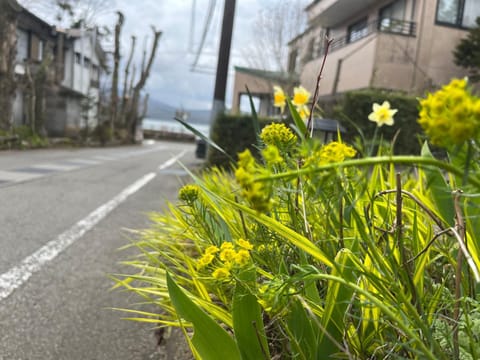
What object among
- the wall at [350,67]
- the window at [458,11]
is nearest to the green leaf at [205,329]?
the wall at [350,67]

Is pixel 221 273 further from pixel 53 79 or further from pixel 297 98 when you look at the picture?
pixel 53 79

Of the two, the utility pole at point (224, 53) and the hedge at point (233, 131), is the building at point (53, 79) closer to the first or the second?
the hedge at point (233, 131)

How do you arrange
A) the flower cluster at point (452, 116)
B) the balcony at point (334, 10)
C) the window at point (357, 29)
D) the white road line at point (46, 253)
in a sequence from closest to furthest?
1. the flower cluster at point (452, 116)
2. the white road line at point (46, 253)
3. the balcony at point (334, 10)
4. the window at point (357, 29)

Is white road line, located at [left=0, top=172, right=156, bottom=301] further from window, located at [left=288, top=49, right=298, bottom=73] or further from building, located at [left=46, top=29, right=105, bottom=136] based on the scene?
building, located at [left=46, top=29, right=105, bottom=136]

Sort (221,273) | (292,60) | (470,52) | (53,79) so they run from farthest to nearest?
(53,79) < (292,60) < (470,52) < (221,273)

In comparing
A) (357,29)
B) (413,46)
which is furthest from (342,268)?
(357,29)

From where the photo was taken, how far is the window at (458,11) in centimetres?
1547

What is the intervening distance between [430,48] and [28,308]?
16002 mm

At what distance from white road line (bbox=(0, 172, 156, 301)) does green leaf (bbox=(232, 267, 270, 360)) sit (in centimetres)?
184

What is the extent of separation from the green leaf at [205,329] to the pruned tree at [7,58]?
17.2 m

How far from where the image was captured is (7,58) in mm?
15703

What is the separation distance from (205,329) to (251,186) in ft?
2.20

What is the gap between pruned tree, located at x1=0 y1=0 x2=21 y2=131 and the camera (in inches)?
605

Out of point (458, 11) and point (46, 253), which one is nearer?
point (46, 253)
